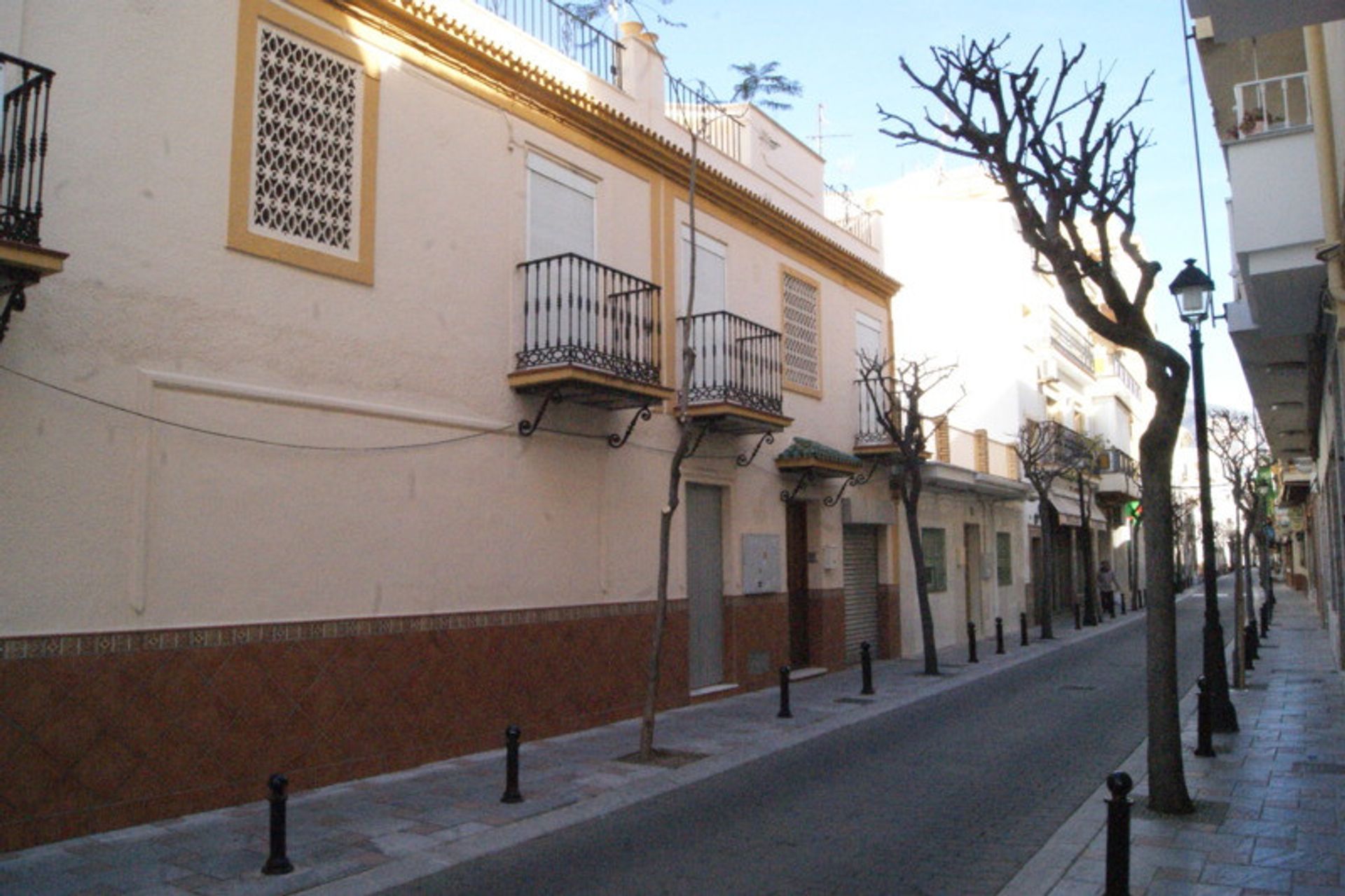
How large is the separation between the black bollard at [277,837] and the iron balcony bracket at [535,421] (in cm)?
539

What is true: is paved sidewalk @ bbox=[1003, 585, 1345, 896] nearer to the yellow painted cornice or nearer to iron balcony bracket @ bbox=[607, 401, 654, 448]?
iron balcony bracket @ bbox=[607, 401, 654, 448]

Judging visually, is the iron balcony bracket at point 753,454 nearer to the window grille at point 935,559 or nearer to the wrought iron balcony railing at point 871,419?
the wrought iron balcony railing at point 871,419

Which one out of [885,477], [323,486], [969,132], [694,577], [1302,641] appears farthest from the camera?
[1302,641]

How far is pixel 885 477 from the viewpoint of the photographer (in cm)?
2002

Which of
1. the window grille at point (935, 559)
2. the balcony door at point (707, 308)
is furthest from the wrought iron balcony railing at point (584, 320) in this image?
the window grille at point (935, 559)

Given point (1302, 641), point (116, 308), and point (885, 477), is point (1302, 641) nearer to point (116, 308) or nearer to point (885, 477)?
point (885, 477)

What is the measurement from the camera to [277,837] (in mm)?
6566

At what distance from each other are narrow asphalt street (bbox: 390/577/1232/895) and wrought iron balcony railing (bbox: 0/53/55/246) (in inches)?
192

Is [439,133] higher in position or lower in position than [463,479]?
higher

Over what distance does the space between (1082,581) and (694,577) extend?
90.7 feet

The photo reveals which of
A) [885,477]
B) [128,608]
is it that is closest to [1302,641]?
[885,477]

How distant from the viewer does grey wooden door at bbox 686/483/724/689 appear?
14.4 metres

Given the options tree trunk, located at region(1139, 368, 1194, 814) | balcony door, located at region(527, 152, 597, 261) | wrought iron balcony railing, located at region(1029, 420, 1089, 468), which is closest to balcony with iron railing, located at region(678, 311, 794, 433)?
balcony door, located at region(527, 152, 597, 261)

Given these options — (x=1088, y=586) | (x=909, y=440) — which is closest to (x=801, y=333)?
(x=909, y=440)
